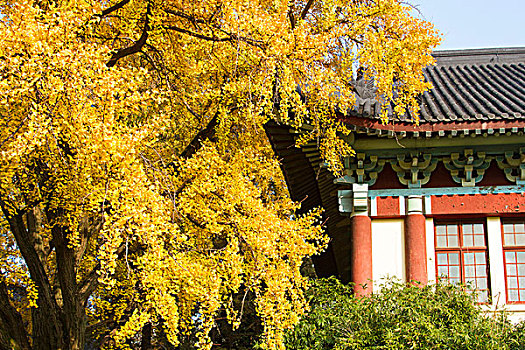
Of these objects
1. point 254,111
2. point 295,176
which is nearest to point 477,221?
point 295,176

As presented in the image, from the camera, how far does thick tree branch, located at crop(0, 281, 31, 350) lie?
9438mm

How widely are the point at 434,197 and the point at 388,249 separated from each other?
115cm

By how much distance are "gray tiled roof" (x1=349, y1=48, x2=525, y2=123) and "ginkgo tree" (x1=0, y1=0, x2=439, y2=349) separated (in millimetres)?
492

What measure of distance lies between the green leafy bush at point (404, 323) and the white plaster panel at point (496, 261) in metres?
0.47

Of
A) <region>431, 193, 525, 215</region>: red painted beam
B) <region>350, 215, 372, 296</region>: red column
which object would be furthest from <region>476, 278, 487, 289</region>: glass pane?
<region>350, 215, 372, 296</region>: red column

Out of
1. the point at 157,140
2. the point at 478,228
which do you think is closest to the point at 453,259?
the point at 478,228

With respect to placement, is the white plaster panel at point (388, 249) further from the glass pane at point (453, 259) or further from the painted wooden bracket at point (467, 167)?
the painted wooden bracket at point (467, 167)

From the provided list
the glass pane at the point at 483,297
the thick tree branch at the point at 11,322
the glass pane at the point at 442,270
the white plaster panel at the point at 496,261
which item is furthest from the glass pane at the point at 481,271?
the thick tree branch at the point at 11,322

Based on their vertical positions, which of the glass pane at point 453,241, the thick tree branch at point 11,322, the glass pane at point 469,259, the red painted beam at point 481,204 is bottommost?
the thick tree branch at point 11,322

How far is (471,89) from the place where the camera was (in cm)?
1189

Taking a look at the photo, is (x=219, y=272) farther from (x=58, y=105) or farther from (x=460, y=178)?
(x=460, y=178)

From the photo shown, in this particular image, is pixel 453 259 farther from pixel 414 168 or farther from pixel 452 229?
pixel 414 168

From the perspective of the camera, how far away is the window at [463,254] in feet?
32.2

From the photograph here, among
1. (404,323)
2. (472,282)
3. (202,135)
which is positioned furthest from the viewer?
(202,135)
